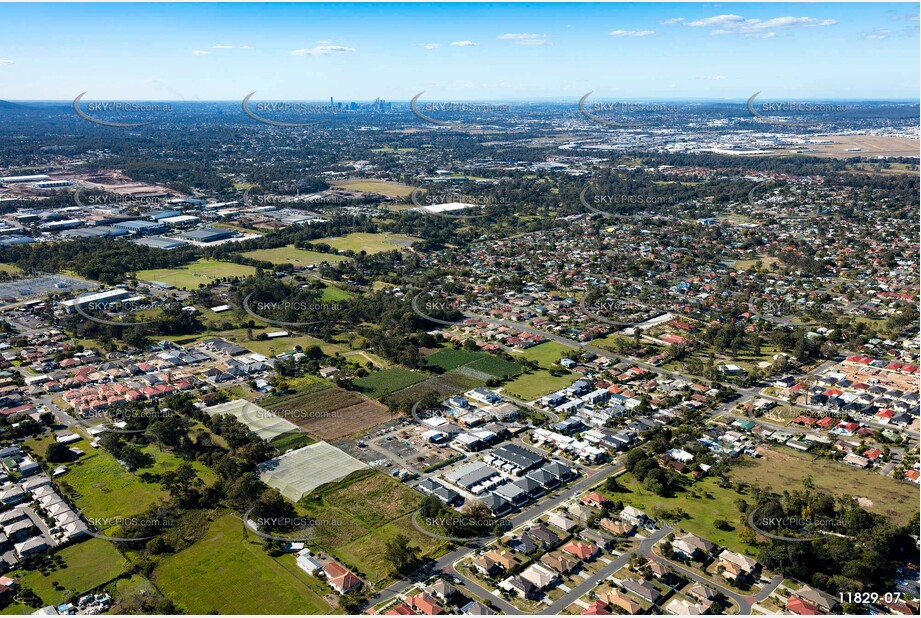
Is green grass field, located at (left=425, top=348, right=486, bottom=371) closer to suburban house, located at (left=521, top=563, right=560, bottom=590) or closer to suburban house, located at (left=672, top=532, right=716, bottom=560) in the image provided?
suburban house, located at (left=521, top=563, right=560, bottom=590)

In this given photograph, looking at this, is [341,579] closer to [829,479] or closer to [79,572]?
[79,572]

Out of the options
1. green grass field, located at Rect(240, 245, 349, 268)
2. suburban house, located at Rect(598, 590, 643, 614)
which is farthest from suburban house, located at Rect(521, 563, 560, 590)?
green grass field, located at Rect(240, 245, 349, 268)

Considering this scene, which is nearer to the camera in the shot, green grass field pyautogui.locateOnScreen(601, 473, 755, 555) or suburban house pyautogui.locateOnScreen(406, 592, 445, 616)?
suburban house pyautogui.locateOnScreen(406, 592, 445, 616)

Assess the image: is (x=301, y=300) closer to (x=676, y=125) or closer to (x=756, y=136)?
(x=756, y=136)

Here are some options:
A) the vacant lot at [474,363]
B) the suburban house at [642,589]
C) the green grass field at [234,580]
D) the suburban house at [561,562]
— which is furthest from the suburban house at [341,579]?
the vacant lot at [474,363]

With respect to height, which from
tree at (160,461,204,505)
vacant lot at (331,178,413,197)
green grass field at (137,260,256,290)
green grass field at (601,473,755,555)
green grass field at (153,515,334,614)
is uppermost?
vacant lot at (331,178,413,197)

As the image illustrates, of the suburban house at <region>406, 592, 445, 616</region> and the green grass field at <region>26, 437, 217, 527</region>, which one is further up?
the green grass field at <region>26, 437, 217, 527</region>
